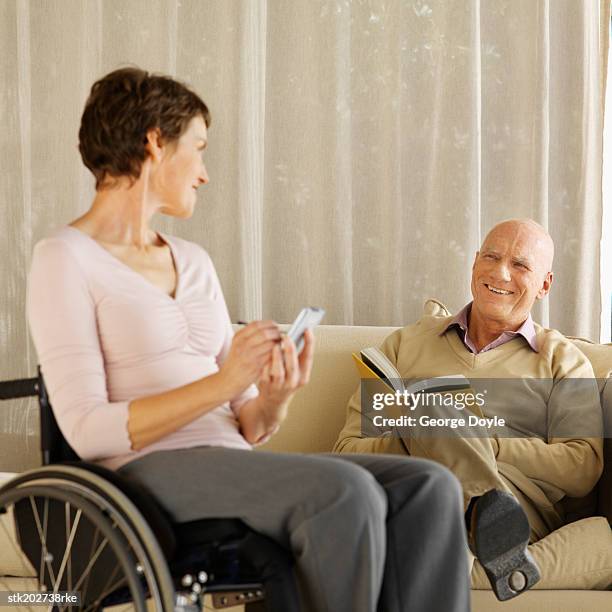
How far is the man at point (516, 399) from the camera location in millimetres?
2117

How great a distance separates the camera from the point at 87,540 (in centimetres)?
141

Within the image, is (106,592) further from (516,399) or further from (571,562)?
(516,399)

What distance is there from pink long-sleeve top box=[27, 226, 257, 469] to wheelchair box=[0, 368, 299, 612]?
0.08 m

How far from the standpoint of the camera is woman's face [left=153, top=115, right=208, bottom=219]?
5.16 feet

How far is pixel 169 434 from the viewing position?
1472mm

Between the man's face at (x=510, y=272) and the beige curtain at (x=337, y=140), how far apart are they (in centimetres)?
43

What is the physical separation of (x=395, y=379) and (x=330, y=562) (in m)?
1.01

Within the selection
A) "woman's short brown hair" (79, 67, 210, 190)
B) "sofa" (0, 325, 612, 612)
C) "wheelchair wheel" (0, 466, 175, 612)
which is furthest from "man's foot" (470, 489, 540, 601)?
"woman's short brown hair" (79, 67, 210, 190)

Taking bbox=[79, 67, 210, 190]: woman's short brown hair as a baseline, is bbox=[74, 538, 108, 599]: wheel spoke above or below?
below

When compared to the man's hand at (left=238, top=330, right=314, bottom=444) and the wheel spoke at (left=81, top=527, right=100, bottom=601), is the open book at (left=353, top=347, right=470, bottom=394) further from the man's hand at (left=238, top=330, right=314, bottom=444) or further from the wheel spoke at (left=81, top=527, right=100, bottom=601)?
the wheel spoke at (left=81, top=527, right=100, bottom=601)

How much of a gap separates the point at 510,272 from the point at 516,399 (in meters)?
0.35

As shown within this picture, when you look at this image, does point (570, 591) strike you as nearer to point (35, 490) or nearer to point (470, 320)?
point (470, 320)

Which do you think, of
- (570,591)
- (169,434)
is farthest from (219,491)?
(570,591)

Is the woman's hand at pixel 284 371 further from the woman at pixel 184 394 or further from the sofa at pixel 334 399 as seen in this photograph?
the sofa at pixel 334 399
